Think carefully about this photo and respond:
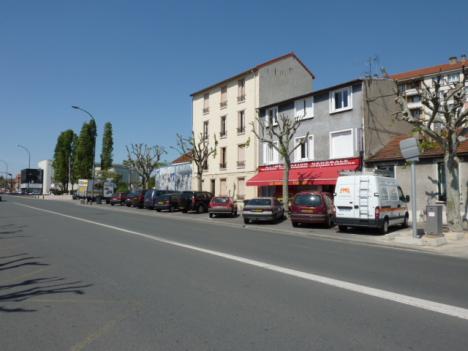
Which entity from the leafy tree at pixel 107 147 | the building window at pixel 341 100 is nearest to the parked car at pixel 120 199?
the building window at pixel 341 100

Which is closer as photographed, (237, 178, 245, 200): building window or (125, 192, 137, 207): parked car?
(237, 178, 245, 200): building window

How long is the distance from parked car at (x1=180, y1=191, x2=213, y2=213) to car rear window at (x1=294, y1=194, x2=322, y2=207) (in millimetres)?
11157

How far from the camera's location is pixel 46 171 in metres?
116

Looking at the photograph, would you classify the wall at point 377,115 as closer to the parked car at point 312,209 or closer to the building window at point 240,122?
the parked car at point 312,209

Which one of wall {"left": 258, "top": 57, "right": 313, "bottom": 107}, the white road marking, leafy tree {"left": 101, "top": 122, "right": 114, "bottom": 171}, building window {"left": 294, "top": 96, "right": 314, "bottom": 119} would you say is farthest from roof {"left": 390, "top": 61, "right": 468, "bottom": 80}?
leafy tree {"left": 101, "top": 122, "right": 114, "bottom": 171}

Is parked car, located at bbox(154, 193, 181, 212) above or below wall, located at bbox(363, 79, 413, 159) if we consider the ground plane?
below

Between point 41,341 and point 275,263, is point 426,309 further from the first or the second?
point 41,341

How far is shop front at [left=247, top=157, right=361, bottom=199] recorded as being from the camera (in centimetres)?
2359

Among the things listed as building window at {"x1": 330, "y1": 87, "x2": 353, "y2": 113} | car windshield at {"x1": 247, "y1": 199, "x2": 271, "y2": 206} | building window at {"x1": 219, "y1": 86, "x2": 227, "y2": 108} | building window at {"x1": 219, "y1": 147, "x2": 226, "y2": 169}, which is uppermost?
building window at {"x1": 219, "y1": 86, "x2": 227, "y2": 108}

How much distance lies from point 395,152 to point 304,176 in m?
5.84

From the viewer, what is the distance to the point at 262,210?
20109mm

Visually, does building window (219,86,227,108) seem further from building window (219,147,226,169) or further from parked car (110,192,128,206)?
parked car (110,192,128,206)

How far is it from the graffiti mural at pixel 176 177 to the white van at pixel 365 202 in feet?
83.9

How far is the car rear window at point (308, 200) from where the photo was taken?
703 inches
